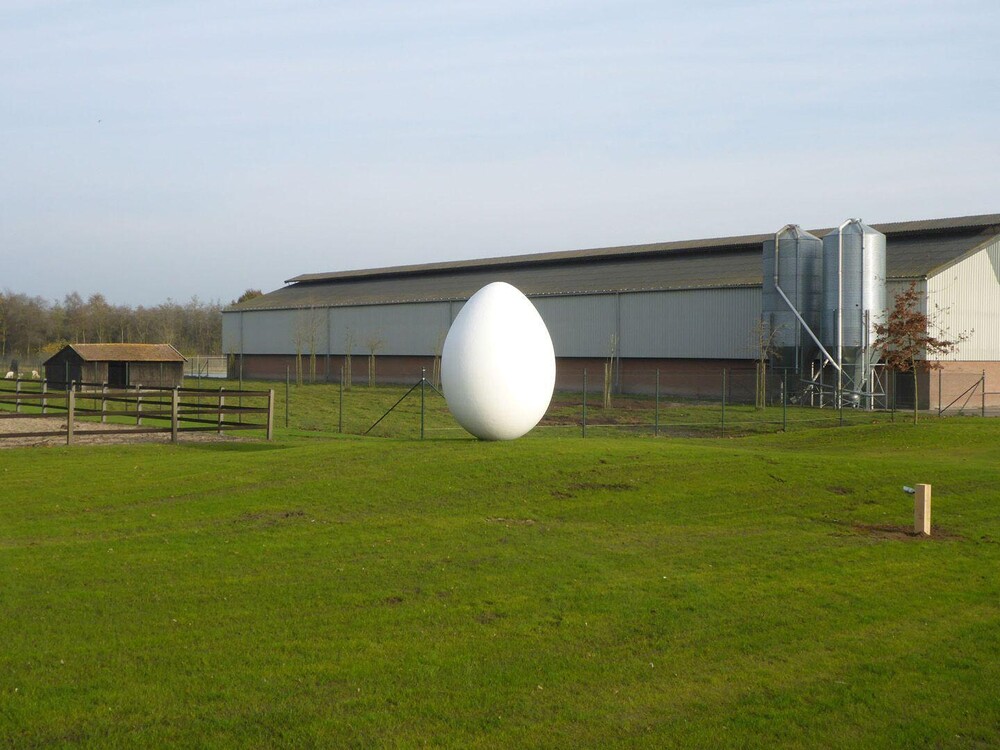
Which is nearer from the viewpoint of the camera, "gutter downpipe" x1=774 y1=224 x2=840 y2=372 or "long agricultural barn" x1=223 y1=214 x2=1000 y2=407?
"gutter downpipe" x1=774 y1=224 x2=840 y2=372

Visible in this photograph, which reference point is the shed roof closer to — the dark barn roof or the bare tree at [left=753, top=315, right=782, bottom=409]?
the dark barn roof

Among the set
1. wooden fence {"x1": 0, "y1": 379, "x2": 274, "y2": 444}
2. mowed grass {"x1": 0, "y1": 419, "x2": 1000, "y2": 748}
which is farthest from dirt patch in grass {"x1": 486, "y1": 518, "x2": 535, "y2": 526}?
wooden fence {"x1": 0, "y1": 379, "x2": 274, "y2": 444}

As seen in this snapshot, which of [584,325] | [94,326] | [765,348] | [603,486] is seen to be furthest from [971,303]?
[94,326]

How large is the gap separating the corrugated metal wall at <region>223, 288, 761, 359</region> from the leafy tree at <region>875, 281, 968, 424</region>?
780 cm

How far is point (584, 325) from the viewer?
190 feet

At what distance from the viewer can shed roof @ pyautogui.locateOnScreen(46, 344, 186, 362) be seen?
51.4m

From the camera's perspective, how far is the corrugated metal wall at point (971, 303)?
150ft

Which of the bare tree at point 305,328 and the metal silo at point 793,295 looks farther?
the bare tree at point 305,328

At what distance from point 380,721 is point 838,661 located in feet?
13.1

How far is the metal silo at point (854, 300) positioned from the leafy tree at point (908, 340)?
0.70m

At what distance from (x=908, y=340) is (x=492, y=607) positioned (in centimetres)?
3535

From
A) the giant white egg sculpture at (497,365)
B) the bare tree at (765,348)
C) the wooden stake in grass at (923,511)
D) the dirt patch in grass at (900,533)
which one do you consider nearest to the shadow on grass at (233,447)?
the giant white egg sculpture at (497,365)

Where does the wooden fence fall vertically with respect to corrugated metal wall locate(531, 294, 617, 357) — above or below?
below

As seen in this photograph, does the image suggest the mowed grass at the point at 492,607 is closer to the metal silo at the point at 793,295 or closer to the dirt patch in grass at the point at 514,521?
the dirt patch in grass at the point at 514,521
